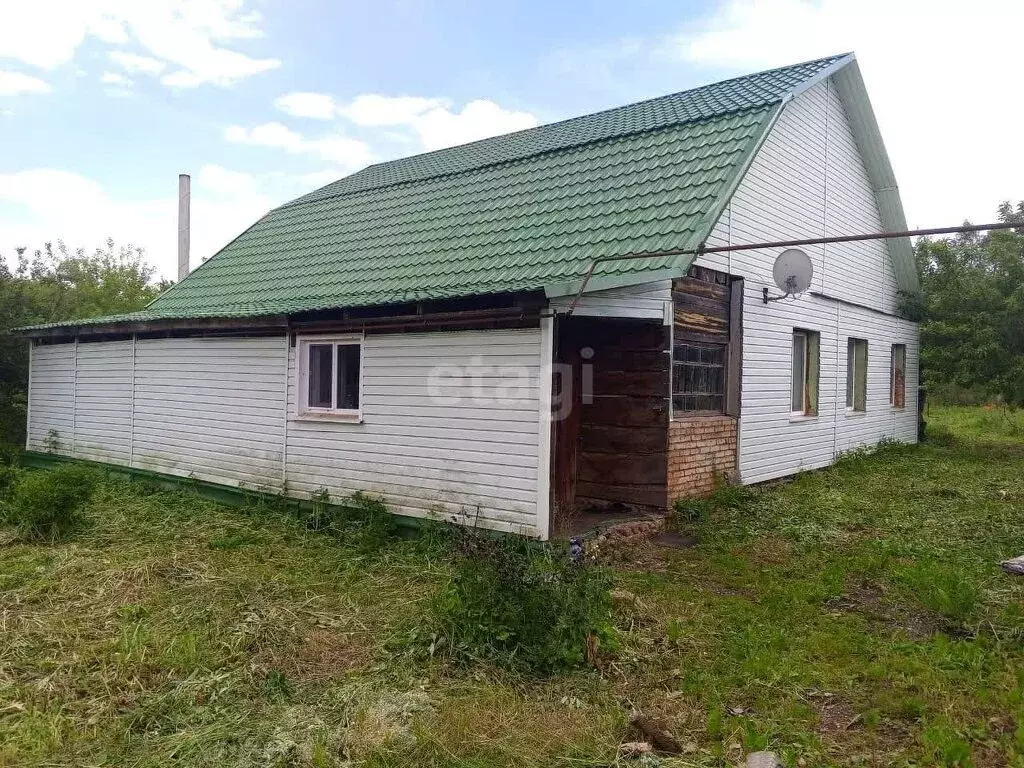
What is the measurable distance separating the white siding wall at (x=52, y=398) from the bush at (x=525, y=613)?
1081 cm

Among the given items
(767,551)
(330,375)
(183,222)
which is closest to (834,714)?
(767,551)

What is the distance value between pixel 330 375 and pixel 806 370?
762cm

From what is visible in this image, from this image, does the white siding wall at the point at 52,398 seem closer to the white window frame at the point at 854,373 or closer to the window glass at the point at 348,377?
the window glass at the point at 348,377

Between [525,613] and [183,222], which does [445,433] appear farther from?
[183,222]

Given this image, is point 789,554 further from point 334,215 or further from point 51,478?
point 334,215

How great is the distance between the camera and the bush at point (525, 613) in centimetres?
466

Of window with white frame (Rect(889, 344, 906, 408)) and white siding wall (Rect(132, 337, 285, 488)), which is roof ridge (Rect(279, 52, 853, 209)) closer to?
white siding wall (Rect(132, 337, 285, 488))

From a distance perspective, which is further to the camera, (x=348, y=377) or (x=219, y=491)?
(x=219, y=491)

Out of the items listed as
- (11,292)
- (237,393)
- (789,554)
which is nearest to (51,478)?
(237,393)

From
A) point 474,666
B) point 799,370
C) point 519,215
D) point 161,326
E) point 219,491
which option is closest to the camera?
point 474,666

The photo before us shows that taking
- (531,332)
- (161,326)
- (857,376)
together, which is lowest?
(857,376)

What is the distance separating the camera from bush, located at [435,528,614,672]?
15.3 ft

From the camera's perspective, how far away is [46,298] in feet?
67.3

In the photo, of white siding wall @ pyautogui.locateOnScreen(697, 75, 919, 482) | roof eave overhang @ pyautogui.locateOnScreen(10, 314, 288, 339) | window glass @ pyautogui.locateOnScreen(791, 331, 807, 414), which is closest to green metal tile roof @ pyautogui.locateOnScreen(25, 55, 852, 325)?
roof eave overhang @ pyautogui.locateOnScreen(10, 314, 288, 339)
